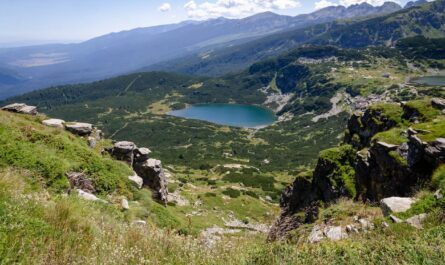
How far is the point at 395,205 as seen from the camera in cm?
1257

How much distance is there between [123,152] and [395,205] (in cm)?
2240

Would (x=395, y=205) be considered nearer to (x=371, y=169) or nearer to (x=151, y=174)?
(x=371, y=169)

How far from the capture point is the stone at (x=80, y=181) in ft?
53.8

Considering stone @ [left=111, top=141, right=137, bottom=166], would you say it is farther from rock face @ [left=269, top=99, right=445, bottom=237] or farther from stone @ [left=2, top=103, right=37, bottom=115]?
rock face @ [left=269, top=99, right=445, bottom=237]

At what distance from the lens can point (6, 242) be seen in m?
5.55

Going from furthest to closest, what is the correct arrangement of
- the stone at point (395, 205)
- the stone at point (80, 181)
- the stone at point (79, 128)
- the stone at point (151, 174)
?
the stone at point (151, 174), the stone at point (79, 128), the stone at point (80, 181), the stone at point (395, 205)

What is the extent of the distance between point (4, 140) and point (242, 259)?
13999 mm

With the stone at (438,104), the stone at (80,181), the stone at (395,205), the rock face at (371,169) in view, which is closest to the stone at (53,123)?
the stone at (80,181)

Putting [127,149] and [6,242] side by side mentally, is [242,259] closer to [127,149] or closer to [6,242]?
[6,242]

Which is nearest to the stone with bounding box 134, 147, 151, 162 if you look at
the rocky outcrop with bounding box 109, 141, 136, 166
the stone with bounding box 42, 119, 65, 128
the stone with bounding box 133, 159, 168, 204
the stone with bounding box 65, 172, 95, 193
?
the stone with bounding box 133, 159, 168, 204

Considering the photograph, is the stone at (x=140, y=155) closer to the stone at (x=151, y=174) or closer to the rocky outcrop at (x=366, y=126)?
the stone at (x=151, y=174)

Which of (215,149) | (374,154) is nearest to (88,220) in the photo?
(374,154)

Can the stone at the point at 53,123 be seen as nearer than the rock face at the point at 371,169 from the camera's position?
No

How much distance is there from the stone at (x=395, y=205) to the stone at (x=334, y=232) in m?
1.91
